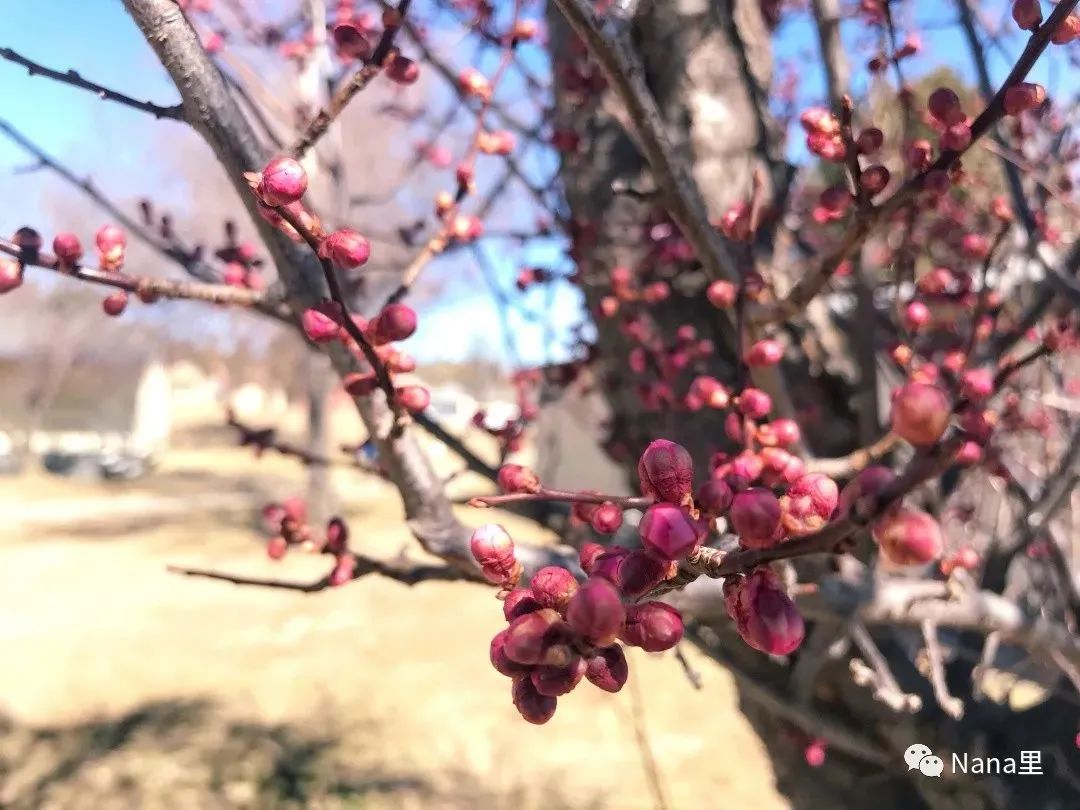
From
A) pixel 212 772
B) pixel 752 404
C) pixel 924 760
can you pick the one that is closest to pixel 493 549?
pixel 752 404

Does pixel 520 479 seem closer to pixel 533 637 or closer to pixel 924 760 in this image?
pixel 533 637

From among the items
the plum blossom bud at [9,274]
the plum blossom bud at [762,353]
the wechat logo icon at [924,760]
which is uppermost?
the plum blossom bud at [9,274]

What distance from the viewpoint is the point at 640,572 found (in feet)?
1.94

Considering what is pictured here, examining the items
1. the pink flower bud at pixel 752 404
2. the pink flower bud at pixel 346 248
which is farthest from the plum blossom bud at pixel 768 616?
the pink flower bud at pixel 752 404

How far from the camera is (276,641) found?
5.77 meters

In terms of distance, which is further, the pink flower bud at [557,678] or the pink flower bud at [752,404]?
the pink flower bud at [752,404]

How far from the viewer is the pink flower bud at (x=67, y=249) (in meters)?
1.12

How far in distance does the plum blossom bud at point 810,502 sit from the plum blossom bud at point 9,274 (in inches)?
40.7

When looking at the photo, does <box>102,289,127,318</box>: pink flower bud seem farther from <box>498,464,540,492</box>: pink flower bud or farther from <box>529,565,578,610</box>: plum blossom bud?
<box>529,565,578,610</box>: plum blossom bud

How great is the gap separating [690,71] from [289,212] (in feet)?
5.66

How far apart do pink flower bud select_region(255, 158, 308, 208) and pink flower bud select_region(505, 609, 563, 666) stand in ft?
1.47

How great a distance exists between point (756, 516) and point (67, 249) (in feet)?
3.39

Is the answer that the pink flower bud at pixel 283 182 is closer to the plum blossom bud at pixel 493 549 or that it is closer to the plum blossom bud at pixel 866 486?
the plum blossom bud at pixel 493 549

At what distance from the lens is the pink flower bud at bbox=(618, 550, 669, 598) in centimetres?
59
